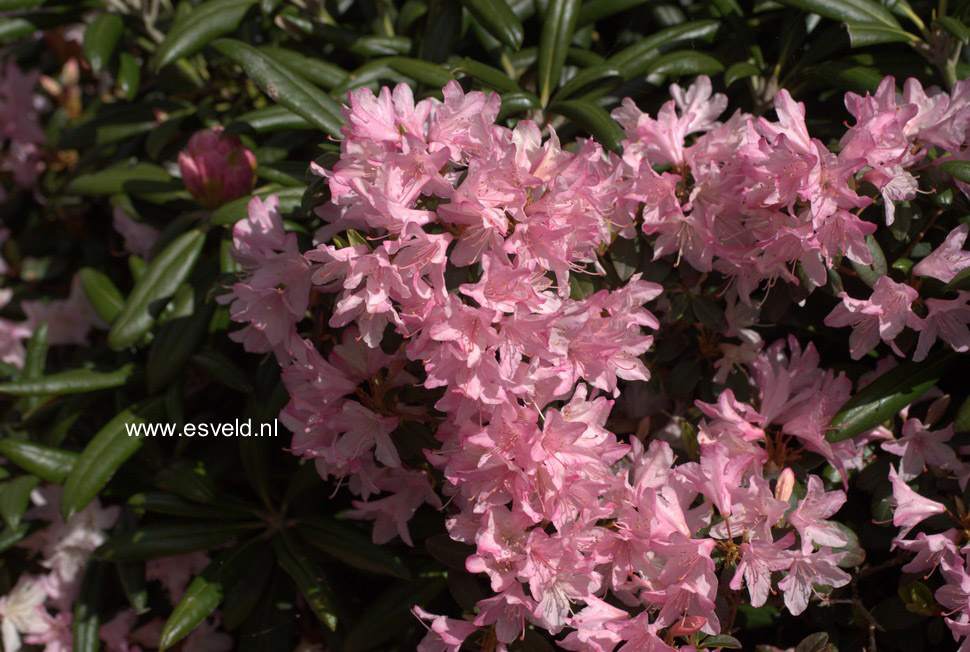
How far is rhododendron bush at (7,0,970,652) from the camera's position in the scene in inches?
43.7

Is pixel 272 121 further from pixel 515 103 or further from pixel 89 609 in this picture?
pixel 89 609

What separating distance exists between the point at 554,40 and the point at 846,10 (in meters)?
0.50

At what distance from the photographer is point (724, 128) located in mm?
1284

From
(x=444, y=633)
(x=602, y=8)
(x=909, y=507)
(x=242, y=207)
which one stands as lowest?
(x=444, y=633)

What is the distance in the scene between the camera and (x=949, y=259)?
3.94 ft

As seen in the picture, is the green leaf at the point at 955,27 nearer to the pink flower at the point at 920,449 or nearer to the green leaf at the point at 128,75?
the pink flower at the point at 920,449

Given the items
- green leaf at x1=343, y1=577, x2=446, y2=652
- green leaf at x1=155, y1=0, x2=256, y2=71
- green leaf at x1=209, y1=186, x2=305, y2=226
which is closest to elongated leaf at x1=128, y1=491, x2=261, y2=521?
green leaf at x1=343, y1=577, x2=446, y2=652

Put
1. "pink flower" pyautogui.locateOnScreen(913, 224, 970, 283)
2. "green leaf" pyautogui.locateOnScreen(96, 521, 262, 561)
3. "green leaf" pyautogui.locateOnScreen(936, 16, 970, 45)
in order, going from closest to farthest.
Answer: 1. "pink flower" pyautogui.locateOnScreen(913, 224, 970, 283)
2. "green leaf" pyautogui.locateOnScreen(936, 16, 970, 45)
3. "green leaf" pyautogui.locateOnScreen(96, 521, 262, 561)

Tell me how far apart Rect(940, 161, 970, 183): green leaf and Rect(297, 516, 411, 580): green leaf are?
98 cm

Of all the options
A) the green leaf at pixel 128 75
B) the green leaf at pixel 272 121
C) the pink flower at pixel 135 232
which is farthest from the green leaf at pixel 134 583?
the green leaf at pixel 128 75

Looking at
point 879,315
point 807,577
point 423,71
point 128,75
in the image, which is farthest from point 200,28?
point 807,577

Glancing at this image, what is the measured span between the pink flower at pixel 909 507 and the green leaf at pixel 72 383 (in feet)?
4.39

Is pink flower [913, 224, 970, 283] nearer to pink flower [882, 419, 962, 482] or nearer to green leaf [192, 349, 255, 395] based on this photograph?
pink flower [882, 419, 962, 482]

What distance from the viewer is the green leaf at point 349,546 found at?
1391mm
